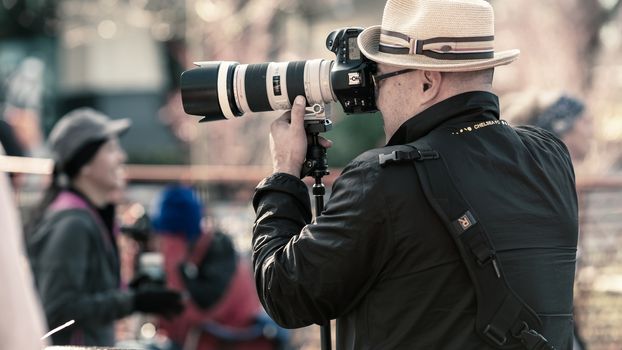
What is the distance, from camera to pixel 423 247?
6.33ft

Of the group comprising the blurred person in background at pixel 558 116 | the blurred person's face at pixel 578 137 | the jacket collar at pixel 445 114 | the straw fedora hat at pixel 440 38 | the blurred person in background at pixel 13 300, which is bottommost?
the blurred person's face at pixel 578 137

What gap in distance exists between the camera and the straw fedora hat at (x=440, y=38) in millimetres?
2053

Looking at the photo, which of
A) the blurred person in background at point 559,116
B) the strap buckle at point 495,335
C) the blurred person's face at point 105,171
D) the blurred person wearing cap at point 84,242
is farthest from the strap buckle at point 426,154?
the blurred person's face at point 105,171

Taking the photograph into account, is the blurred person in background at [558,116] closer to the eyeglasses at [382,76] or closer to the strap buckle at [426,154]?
the eyeglasses at [382,76]

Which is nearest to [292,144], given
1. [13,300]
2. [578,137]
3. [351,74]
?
[351,74]

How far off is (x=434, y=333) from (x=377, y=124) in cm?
898

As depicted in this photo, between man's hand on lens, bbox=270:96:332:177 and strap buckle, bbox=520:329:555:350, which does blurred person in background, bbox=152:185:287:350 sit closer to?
man's hand on lens, bbox=270:96:332:177

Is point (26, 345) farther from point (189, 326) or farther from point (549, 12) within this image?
point (549, 12)

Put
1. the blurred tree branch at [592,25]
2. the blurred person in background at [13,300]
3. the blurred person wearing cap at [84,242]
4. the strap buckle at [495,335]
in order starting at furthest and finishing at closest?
1. the blurred tree branch at [592,25]
2. the blurred person wearing cap at [84,242]
3. the strap buckle at [495,335]
4. the blurred person in background at [13,300]

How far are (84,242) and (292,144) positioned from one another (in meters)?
1.71

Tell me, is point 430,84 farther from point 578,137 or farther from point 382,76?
point 578,137

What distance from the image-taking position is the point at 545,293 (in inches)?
78.2

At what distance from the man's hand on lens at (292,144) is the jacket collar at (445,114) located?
0.84ft

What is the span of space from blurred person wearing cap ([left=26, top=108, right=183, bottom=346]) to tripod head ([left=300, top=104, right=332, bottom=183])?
1677 millimetres
